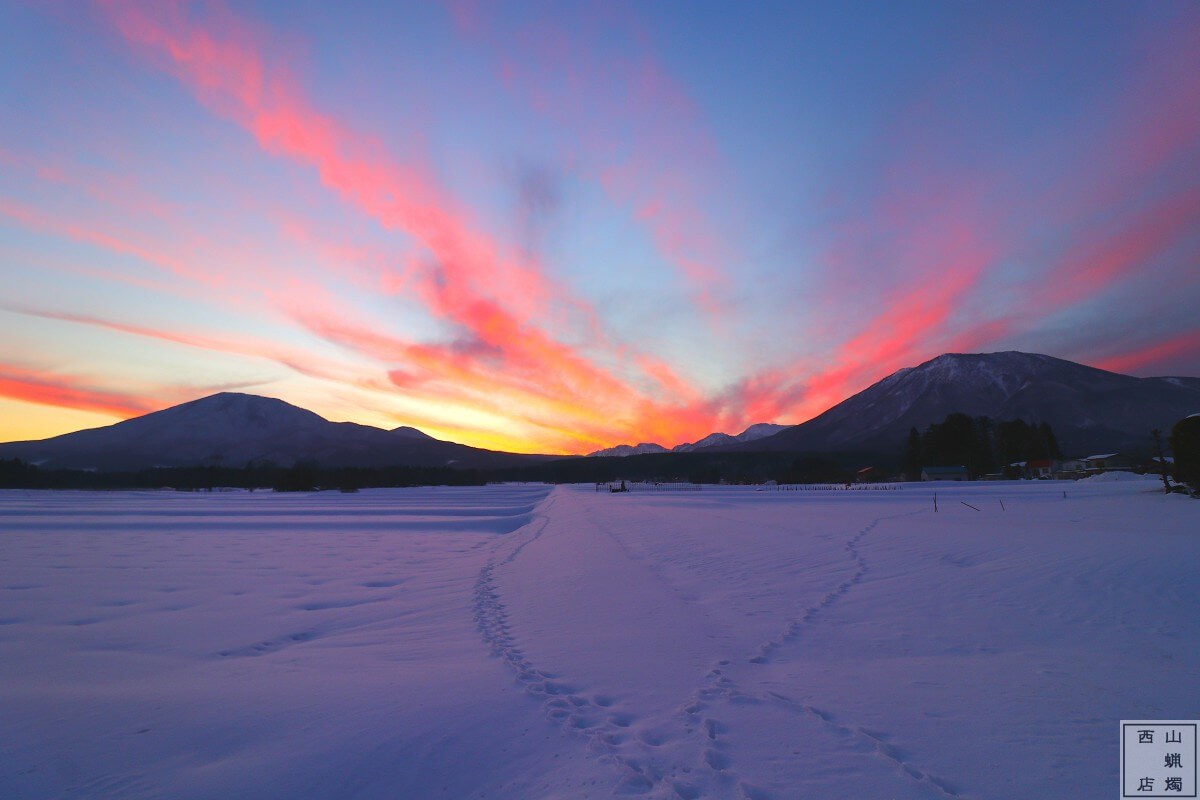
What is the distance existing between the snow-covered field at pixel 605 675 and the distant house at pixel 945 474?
279 ft

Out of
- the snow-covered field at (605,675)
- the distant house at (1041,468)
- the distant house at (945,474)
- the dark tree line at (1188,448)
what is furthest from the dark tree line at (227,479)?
the distant house at (1041,468)

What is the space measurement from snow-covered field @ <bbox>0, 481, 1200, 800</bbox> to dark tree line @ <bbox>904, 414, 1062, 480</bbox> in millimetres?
90766

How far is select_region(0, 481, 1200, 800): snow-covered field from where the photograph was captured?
4.14 m

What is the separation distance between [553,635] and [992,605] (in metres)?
7.36

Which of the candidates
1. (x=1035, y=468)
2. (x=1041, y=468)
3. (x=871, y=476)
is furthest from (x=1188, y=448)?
(x=871, y=476)

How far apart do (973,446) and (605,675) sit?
10466 centimetres

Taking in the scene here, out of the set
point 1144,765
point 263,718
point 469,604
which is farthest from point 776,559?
point 263,718

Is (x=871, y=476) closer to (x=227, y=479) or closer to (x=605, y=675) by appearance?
(x=605, y=675)

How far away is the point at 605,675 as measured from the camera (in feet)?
21.0

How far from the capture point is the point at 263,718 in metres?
5.12

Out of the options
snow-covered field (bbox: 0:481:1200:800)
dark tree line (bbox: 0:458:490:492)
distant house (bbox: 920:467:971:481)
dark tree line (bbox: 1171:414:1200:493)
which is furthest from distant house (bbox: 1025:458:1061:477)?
dark tree line (bbox: 0:458:490:492)

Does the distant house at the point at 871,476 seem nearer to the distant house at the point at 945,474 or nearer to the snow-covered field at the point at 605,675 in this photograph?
the distant house at the point at 945,474

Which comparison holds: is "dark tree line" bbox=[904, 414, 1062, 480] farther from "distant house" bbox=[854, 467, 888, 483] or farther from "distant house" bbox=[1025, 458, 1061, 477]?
"distant house" bbox=[1025, 458, 1061, 477]

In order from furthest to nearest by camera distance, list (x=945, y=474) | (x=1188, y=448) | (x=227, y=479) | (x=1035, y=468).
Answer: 1. (x=227, y=479)
2. (x=945, y=474)
3. (x=1035, y=468)
4. (x=1188, y=448)
